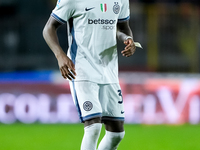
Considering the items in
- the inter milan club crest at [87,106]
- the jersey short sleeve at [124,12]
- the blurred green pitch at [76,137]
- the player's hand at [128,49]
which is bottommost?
the blurred green pitch at [76,137]

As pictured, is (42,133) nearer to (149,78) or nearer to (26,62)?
(149,78)

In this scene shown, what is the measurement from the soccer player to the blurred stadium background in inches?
92.4

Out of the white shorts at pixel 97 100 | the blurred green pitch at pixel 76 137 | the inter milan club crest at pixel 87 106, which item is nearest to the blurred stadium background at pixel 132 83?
the blurred green pitch at pixel 76 137

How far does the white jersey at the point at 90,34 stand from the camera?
15.0 ft

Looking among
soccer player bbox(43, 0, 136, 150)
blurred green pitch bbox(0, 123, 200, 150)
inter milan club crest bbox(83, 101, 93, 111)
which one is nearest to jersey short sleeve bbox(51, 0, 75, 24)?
soccer player bbox(43, 0, 136, 150)

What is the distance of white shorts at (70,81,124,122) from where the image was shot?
4.50m

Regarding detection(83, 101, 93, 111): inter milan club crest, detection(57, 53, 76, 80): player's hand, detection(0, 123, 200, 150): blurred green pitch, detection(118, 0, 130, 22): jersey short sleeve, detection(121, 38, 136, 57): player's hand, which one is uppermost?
detection(118, 0, 130, 22): jersey short sleeve

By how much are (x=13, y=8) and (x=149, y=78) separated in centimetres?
503

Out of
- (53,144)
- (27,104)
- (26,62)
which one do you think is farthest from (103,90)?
(26,62)

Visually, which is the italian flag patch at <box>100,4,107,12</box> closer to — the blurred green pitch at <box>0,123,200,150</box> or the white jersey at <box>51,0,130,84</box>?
the white jersey at <box>51,0,130,84</box>

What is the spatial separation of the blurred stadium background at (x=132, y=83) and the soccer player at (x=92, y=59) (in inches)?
92.4

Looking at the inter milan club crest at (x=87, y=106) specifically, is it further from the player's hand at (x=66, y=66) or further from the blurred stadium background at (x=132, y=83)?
the blurred stadium background at (x=132, y=83)

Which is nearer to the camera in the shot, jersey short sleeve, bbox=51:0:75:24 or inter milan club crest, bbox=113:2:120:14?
jersey short sleeve, bbox=51:0:75:24

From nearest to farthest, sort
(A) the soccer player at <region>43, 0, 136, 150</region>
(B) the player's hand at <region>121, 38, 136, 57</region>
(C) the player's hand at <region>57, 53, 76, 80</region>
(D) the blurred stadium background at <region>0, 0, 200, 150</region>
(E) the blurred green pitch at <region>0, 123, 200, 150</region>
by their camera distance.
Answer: (C) the player's hand at <region>57, 53, 76, 80</region> → (A) the soccer player at <region>43, 0, 136, 150</region> → (B) the player's hand at <region>121, 38, 136, 57</region> → (E) the blurred green pitch at <region>0, 123, 200, 150</region> → (D) the blurred stadium background at <region>0, 0, 200, 150</region>
